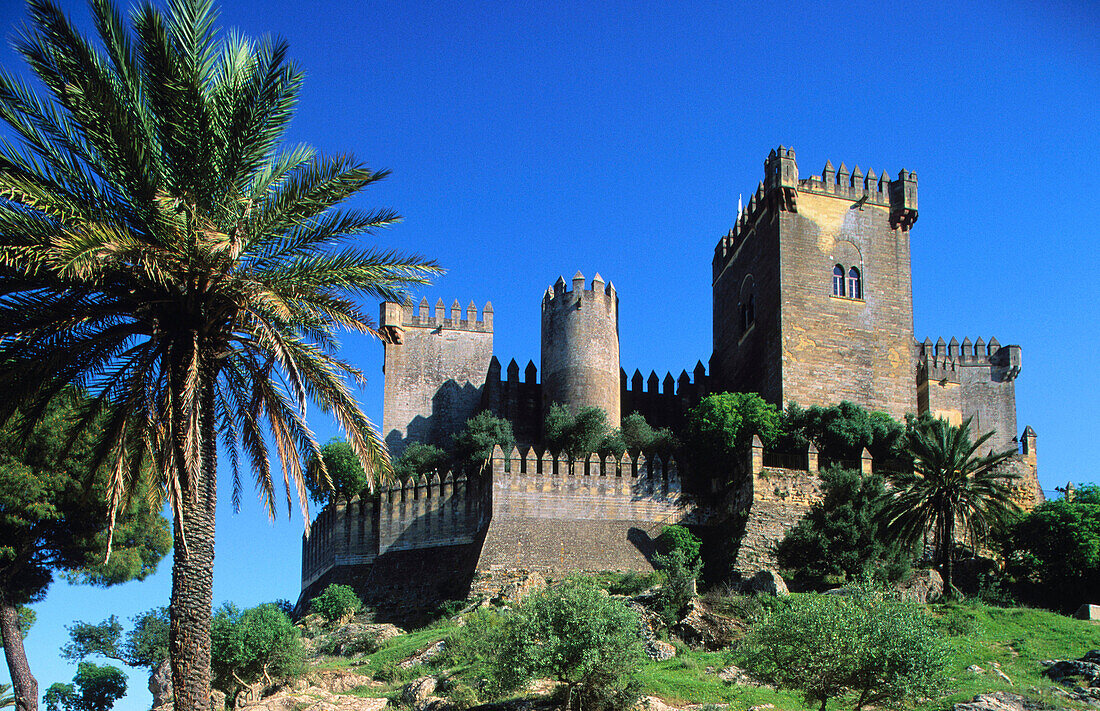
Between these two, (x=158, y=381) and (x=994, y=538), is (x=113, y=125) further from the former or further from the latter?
(x=994, y=538)

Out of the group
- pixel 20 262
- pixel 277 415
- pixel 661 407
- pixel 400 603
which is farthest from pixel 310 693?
pixel 661 407

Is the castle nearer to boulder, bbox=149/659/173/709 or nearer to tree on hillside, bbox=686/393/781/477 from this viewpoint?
tree on hillside, bbox=686/393/781/477

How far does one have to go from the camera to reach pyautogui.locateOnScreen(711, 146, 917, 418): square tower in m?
44.7

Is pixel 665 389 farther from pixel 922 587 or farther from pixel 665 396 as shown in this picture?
pixel 922 587

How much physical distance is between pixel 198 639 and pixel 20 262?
483 centimetres

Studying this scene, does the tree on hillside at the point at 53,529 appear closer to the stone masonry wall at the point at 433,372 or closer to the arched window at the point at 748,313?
the stone masonry wall at the point at 433,372

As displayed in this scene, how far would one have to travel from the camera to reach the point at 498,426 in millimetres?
44812

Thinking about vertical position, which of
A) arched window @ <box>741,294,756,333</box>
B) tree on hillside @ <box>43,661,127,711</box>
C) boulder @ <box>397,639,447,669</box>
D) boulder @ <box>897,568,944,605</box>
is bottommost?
tree on hillside @ <box>43,661,127,711</box>

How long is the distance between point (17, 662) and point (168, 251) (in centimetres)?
1522

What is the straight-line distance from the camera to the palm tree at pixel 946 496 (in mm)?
33875

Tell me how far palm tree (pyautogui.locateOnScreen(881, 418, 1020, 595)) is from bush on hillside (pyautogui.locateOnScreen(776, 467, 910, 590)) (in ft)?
2.41

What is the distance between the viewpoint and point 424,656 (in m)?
30.8

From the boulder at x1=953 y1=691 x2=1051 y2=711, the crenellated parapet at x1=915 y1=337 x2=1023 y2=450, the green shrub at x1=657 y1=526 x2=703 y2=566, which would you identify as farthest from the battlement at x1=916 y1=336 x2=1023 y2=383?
the boulder at x1=953 y1=691 x2=1051 y2=711

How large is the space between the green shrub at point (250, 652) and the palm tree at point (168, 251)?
1695 cm
